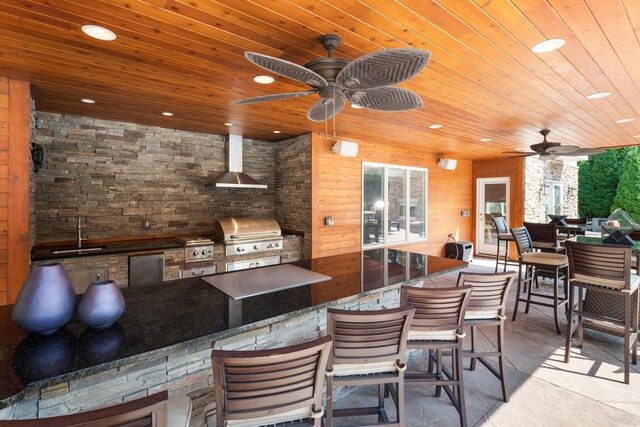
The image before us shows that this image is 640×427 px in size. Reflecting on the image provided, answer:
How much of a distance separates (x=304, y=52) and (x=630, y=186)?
13.7 m

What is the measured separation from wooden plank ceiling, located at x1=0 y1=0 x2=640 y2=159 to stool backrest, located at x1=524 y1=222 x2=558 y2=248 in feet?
5.02

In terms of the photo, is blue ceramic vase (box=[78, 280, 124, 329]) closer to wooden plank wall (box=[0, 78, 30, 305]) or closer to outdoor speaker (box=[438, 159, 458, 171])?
wooden plank wall (box=[0, 78, 30, 305])

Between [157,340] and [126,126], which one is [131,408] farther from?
[126,126]

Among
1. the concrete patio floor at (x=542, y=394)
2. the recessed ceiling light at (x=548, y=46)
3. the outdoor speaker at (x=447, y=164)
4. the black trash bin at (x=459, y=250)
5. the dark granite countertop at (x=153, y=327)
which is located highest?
the recessed ceiling light at (x=548, y=46)

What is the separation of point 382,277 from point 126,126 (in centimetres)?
407

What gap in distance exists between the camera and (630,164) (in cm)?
1088

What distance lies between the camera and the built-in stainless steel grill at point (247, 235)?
14.8 feet

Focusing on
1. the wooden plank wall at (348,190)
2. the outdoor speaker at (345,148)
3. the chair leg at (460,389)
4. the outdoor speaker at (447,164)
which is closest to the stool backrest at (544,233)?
the wooden plank wall at (348,190)

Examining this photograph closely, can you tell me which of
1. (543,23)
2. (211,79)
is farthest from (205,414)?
(543,23)

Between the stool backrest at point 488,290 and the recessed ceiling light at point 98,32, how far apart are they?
2.78 meters

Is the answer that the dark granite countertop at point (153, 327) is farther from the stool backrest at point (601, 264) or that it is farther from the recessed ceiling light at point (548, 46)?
the recessed ceiling light at point (548, 46)

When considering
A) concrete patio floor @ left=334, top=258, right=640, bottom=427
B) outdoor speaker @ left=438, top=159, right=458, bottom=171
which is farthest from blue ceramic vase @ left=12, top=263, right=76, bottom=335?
outdoor speaker @ left=438, top=159, right=458, bottom=171

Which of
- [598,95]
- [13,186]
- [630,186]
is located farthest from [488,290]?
[630,186]

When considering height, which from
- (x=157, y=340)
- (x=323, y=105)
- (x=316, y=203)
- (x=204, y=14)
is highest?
(x=204, y=14)
